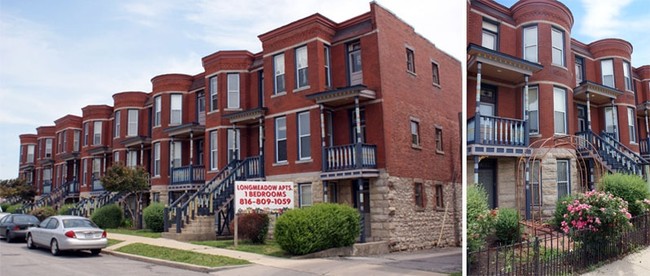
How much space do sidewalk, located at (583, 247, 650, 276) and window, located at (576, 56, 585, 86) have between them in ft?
7.77

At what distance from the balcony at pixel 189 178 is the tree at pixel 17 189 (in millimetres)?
20069

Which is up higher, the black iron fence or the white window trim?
the white window trim

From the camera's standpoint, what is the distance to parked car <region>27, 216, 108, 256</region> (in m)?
16.8

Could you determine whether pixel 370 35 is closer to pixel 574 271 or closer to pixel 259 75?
pixel 259 75

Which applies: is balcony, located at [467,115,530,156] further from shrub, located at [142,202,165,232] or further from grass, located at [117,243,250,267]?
shrub, located at [142,202,165,232]

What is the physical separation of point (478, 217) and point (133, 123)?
31.3 m

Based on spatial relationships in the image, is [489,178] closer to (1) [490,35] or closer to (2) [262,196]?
(1) [490,35]

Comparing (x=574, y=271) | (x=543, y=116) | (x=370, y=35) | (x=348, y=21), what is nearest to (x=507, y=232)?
(x=574, y=271)

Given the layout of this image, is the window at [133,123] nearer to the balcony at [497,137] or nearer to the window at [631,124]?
the window at [631,124]

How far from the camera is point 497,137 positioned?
605 cm

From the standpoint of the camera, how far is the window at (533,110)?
21.2ft

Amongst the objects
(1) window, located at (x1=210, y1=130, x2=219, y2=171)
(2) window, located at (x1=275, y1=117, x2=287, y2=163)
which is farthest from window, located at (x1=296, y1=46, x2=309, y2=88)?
(1) window, located at (x1=210, y1=130, x2=219, y2=171)

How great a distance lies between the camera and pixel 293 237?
15742mm

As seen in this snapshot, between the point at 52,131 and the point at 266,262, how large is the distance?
122ft
